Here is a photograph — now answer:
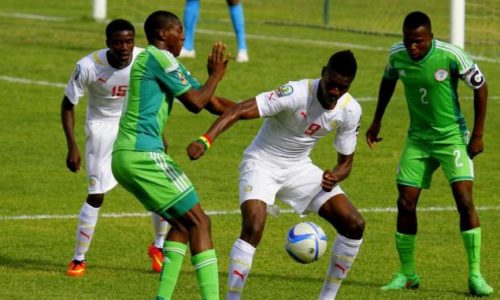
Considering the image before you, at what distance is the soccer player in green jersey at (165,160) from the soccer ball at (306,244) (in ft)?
3.30

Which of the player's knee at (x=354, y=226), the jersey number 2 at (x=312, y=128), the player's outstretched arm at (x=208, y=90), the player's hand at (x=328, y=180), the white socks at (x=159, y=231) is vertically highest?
the player's outstretched arm at (x=208, y=90)

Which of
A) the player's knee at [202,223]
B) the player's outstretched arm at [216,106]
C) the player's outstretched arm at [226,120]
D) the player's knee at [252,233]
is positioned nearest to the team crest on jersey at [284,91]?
the player's outstretched arm at [226,120]

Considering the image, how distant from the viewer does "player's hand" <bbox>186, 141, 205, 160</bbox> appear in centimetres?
932

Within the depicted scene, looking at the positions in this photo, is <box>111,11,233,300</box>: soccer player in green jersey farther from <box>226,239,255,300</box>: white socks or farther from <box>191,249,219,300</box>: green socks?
<box>226,239,255,300</box>: white socks

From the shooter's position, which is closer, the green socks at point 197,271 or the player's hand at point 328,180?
the green socks at point 197,271

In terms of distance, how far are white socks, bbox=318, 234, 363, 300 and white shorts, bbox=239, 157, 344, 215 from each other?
0.36 meters

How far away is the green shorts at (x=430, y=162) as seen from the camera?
439 inches

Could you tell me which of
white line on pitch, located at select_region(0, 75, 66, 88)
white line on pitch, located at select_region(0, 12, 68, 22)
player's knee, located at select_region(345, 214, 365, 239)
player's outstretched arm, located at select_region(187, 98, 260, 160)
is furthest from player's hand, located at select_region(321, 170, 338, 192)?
white line on pitch, located at select_region(0, 12, 68, 22)

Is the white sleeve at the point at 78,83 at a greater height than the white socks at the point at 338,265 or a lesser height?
greater

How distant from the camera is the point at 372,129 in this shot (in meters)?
11.5

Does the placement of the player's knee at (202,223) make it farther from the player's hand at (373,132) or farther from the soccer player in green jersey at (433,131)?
the player's hand at (373,132)

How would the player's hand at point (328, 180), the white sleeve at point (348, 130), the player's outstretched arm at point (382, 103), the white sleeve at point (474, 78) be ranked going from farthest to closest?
1. the player's outstretched arm at point (382, 103)
2. the white sleeve at point (474, 78)
3. the white sleeve at point (348, 130)
4. the player's hand at point (328, 180)

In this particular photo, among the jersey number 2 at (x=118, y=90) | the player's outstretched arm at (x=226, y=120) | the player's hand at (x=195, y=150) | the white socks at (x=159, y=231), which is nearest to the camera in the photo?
the player's hand at (x=195, y=150)

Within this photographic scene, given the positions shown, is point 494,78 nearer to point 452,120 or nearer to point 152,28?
point 452,120
